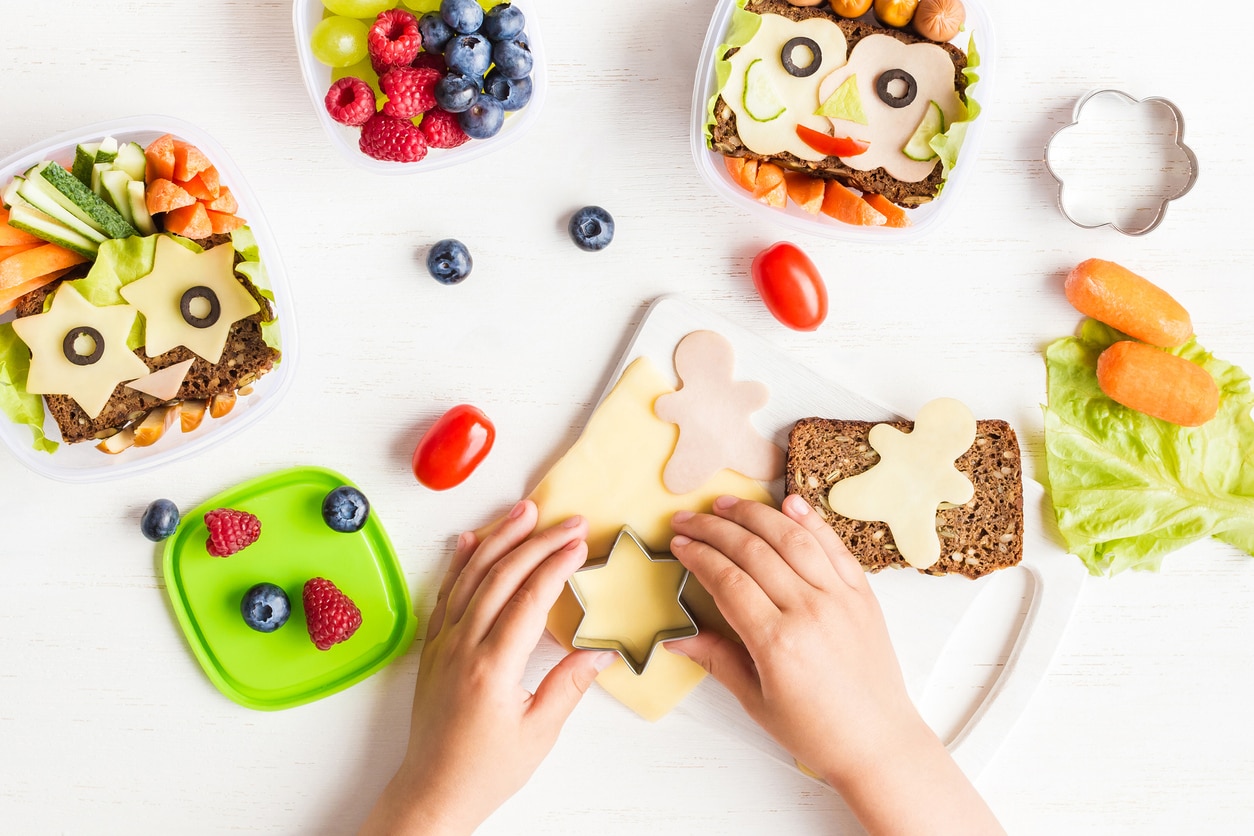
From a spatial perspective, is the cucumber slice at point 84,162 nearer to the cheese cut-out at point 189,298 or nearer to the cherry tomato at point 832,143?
the cheese cut-out at point 189,298

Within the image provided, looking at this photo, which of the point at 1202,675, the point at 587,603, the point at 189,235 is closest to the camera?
the point at 189,235

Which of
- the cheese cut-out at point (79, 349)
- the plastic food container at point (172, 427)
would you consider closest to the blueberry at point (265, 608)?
the plastic food container at point (172, 427)

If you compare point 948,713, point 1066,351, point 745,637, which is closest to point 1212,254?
point 1066,351

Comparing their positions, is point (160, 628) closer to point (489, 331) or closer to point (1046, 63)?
point (489, 331)

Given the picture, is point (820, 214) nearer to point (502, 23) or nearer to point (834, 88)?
point (834, 88)

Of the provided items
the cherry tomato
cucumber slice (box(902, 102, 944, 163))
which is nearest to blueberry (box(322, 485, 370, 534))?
the cherry tomato
